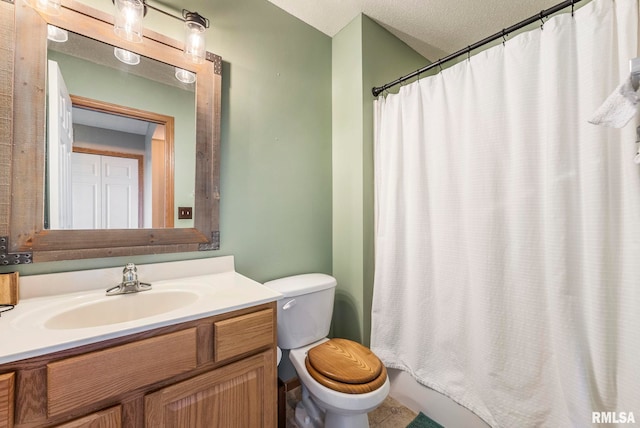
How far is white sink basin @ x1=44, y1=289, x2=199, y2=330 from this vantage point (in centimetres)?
85

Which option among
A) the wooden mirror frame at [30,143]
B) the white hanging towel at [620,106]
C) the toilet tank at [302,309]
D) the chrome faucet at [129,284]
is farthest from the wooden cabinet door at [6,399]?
the white hanging towel at [620,106]

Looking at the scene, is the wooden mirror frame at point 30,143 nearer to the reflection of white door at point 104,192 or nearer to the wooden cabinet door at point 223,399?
the reflection of white door at point 104,192

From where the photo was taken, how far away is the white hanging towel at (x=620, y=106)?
2.25 ft

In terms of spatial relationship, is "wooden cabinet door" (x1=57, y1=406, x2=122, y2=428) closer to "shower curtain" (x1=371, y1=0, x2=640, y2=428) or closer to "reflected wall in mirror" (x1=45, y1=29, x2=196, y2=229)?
"reflected wall in mirror" (x1=45, y1=29, x2=196, y2=229)

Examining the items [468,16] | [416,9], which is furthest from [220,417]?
[468,16]

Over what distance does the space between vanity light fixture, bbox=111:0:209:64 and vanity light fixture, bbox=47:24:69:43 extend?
0.17 metres

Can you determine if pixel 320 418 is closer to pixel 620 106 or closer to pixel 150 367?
pixel 150 367

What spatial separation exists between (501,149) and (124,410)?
163cm

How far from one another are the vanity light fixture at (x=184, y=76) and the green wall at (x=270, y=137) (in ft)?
0.51

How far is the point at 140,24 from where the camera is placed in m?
1.09

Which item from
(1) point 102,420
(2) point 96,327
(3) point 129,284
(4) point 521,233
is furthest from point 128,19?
(4) point 521,233

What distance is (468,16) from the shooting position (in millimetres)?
1585

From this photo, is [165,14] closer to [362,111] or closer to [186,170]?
[186,170]

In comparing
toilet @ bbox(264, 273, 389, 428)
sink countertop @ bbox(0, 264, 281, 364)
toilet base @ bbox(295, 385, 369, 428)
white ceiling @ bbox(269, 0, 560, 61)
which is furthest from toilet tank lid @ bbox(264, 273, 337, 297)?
white ceiling @ bbox(269, 0, 560, 61)
